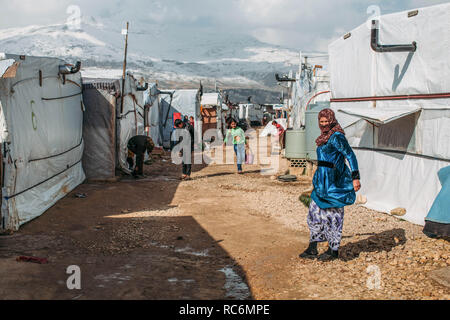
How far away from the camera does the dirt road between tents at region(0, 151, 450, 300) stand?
3598 mm

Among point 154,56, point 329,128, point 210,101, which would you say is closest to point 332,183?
point 329,128

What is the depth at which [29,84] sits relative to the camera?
6.36 meters

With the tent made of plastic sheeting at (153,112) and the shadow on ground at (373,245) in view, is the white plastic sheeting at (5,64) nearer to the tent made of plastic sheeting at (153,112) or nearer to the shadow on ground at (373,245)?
the shadow on ground at (373,245)

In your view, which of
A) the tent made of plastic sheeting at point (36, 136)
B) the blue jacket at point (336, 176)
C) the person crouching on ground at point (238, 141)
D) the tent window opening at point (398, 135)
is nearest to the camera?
the blue jacket at point (336, 176)

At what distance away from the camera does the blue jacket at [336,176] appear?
14.1ft

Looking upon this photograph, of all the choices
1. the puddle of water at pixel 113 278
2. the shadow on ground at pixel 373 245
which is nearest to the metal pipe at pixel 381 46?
the shadow on ground at pixel 373 245

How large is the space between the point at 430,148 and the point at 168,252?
12.2ft

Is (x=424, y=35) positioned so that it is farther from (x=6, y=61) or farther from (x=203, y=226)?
(x=6, y=61)

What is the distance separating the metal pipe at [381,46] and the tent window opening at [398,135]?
939mm

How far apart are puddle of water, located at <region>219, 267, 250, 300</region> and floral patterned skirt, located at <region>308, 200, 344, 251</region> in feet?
3.13

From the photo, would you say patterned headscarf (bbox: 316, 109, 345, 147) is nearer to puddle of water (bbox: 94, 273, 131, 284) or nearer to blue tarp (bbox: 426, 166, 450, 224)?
blue tarp (bbox: 426, 166, 450, 224)

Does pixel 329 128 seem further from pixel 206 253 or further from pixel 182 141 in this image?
pixel 182 141

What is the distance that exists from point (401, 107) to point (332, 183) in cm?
262

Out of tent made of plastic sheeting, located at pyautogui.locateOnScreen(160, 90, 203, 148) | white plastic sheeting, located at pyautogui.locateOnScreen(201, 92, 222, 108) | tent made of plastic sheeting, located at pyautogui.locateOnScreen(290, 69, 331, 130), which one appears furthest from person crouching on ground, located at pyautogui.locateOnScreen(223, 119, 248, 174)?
white plastic sheeting, located at pyautogui.locateOnScreen(201, 92, 222, 108)
